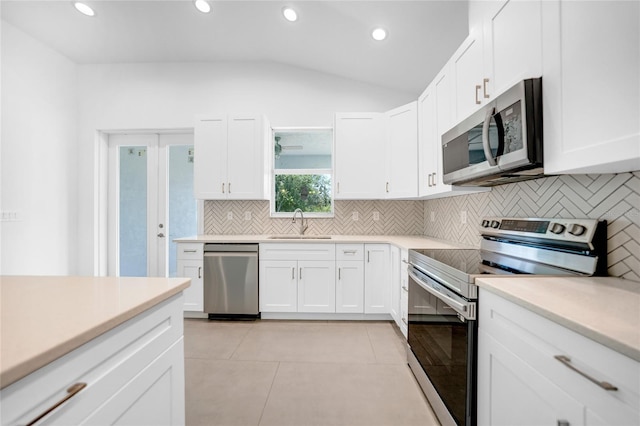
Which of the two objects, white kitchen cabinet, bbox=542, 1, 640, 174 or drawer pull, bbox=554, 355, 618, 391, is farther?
white kitchen cabinet, bbox=542, 1, 640, 174

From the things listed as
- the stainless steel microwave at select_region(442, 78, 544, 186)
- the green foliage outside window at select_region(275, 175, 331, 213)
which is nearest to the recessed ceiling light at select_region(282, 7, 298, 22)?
the green foliage outside window at select_region(275, 175, 331, 213)

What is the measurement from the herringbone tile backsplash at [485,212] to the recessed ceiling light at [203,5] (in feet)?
6.83

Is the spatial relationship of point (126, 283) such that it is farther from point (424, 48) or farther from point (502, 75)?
point (424, 48)

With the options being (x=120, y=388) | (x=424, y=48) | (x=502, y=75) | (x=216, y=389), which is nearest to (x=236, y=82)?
(x=424, y=48)

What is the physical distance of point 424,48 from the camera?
2.71 metres

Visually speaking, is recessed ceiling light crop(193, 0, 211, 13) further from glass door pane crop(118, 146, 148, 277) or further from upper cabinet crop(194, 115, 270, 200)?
glass door pane crop(118, 146, 148, 277)

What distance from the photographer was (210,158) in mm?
3389

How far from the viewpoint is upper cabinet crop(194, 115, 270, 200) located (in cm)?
335

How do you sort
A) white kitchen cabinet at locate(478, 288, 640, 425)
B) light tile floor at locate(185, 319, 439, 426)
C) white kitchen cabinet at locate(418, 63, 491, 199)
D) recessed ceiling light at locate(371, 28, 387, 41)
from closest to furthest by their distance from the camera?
white kitchen cabinet at locate(478, 288, 640, 425)
light tile floor at locate(185, 319, 439, 426)
white kitchen cabinet at locate(418, 63, 491, 199)
recessed ceiling light at locate(371, 28, 387, 41)

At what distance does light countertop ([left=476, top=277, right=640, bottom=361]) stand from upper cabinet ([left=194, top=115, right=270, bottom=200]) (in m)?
2.71

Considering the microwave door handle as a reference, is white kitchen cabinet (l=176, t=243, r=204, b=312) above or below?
below

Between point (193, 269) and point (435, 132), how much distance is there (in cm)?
279

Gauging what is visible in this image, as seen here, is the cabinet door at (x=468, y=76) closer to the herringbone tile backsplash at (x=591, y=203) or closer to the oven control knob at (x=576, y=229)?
the herringbone tile backsplash at (x=591, y=203)

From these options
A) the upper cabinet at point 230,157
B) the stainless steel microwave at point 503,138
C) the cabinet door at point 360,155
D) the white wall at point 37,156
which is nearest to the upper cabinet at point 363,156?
the cabinet door at point 360,155
